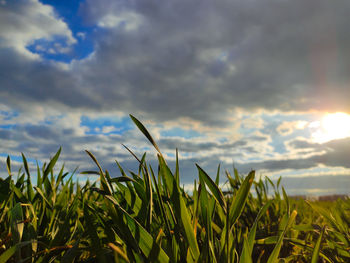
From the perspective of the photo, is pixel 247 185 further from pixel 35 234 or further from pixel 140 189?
pixel 35 234

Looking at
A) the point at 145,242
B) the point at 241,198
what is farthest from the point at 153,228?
the point at 241,198

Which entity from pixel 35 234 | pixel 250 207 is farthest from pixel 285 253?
pixel 35 234

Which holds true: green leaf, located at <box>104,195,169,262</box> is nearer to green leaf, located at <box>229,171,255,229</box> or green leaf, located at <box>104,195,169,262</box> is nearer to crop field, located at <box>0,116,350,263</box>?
crop field, located at <box>0,116,350,263</box>

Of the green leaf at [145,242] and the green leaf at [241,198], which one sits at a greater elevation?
the green leaf at [241,198]

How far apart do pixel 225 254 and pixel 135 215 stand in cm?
34

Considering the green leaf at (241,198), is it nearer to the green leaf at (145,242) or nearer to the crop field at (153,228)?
the crop field at (153,228)

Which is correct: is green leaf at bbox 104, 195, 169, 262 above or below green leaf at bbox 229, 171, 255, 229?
below

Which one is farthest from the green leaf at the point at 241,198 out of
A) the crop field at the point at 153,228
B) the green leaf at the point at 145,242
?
the green leaf at the point at 145,242

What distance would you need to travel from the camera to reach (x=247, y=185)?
71 centimetres

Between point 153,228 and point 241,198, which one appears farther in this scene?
point 153,228

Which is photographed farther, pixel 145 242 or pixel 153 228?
pixel 153 228

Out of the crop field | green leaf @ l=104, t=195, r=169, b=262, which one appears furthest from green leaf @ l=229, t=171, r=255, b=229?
green leaf @ l=104, t=195, r=169, b=262

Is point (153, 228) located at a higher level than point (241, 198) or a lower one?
lower

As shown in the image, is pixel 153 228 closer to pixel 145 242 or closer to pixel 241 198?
pixel 145 242
